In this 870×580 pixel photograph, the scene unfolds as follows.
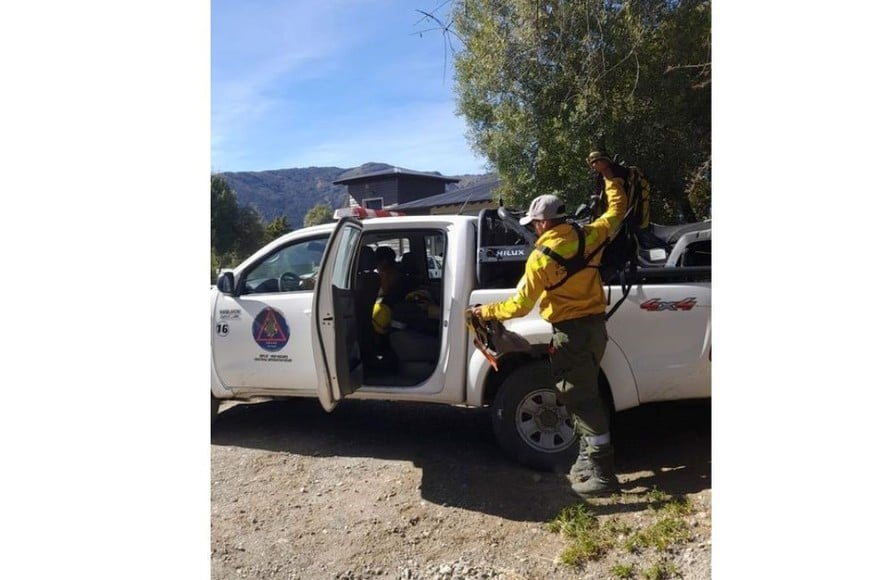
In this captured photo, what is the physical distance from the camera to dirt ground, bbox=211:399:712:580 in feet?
10.6

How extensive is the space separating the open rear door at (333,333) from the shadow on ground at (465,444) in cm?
81

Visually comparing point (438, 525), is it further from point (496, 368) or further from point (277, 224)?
point (277, 224)

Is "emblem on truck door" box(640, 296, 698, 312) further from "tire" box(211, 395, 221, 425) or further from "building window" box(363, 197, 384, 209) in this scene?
"building window" box(363, 197, 384, 209)

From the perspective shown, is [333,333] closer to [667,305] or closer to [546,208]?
[546,208]

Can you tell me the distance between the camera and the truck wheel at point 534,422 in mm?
4125

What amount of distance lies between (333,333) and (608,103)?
7.30 metres

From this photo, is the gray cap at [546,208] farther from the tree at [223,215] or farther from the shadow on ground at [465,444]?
the tree at [223,215]

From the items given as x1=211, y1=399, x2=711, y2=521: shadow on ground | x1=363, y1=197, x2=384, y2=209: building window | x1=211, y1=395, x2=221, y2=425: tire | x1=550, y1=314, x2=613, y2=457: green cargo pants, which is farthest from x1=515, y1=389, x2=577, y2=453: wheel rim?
x1=363, y1=197, x2=384, y2=209: building window

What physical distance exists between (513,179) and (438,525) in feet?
A: 28.5

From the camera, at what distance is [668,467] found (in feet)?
13.9

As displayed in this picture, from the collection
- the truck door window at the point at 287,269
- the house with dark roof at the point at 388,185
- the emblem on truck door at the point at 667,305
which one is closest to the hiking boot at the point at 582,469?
the emblem on truck door at the point at 667,305

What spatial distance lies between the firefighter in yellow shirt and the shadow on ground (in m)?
0.38

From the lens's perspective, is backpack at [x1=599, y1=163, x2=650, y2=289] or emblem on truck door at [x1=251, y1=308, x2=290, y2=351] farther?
emblem on truck door at [x1=251, y1=308, x2=290, y2=351]

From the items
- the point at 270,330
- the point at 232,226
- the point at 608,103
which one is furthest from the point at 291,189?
the point at 270,330
